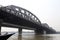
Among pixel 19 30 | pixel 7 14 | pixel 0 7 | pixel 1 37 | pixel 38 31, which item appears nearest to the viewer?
pixel 1 37

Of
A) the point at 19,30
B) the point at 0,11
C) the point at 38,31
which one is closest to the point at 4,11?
the point at 0,11

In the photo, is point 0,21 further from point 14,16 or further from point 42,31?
point 42,31

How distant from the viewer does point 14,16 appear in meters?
49.1

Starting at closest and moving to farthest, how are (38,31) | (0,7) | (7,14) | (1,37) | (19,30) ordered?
(1,37) < (0,7) < (7,14) < (19,30) < (38,31)

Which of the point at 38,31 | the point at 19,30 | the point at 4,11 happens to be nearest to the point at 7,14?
the point at 4,11

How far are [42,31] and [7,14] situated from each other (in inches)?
2726

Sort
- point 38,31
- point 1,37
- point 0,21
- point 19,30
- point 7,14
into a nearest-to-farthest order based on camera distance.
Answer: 1. point 1,37
2. point 7,14
3. point 0,21
4. point 19,30
5. point 38,31

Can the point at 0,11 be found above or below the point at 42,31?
above

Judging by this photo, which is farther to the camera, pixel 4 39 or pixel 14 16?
pixel 14 16

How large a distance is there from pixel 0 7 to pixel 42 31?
75.0 meters

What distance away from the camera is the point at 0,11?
39.1 meters

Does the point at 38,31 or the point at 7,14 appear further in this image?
the point at 38,31

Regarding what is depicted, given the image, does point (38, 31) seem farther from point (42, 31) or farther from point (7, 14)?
point (7, 14)

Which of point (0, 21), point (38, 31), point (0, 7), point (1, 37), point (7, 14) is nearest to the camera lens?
point (1, 37)
